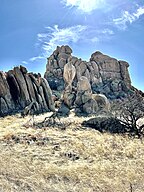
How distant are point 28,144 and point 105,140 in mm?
7178

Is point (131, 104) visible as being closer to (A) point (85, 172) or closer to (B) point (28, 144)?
(B) point (28, 144)

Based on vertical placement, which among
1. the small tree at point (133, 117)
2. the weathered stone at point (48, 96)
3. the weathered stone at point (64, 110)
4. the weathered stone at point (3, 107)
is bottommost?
the small tree at point (133, 117)

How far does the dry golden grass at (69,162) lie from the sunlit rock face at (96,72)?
1557 inches

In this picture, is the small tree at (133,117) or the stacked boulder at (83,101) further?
the stacked boulder at (83,101)

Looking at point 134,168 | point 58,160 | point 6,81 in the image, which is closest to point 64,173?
point 58,160

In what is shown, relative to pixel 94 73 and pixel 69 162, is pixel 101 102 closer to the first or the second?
pixel 69 162

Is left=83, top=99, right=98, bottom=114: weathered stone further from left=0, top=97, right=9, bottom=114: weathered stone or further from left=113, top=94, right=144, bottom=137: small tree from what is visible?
left=0, top=97, right=9, bottom=114: weathered stone

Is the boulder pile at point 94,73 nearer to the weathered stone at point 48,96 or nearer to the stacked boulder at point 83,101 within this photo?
the weathered stone at point 48,96

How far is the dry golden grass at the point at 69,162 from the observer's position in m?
17.5

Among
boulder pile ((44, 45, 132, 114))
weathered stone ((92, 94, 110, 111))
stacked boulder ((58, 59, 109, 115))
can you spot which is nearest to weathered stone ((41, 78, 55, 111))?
stacked boulder ((58, 59, 109, 115))

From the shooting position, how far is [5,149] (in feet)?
78.0

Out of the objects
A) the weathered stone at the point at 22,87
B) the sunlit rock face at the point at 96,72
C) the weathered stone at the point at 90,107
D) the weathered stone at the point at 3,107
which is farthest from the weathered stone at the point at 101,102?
the sunlit rock face at the point at 96,72

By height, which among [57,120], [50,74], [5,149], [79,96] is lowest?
[5,149]

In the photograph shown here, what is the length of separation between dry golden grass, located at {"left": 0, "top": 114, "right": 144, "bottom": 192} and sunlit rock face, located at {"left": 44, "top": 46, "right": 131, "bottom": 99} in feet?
130
